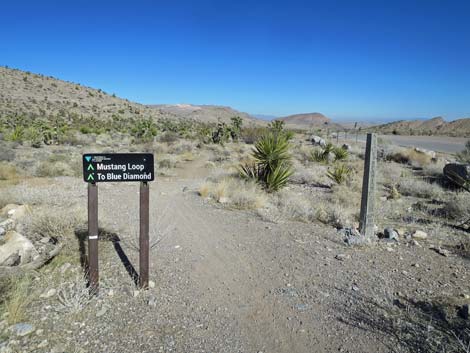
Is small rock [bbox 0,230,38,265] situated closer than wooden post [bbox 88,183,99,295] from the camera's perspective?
No

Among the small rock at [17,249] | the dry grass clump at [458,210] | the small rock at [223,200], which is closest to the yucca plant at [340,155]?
the dry grass clump at [458,210]

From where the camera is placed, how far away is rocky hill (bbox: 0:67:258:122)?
4217 centimetres

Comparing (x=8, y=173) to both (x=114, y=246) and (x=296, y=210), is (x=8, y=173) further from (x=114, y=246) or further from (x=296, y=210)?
(x=296, y=210)

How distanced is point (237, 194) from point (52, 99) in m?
49.7

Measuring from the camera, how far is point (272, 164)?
408 inches

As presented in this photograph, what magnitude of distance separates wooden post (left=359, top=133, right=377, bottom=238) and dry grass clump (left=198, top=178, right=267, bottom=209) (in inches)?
103

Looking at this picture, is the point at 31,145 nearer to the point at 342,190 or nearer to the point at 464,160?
the point at 342,190

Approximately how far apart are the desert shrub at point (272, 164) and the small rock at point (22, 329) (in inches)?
290

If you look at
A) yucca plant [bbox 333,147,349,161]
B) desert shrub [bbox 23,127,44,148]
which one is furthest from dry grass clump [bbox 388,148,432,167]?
desert shrub [bbox 23,127,44,148]

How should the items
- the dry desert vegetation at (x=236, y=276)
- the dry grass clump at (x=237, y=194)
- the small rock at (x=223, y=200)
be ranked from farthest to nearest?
the small rock at (x=223, y=200) < the dry grass clump at (x=237, y=194) < the dry desert vegetation at (x=236, y=276)

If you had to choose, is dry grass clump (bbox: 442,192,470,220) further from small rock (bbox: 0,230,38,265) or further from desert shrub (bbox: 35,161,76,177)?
desert shrub (bbox: 35,161,76,177)

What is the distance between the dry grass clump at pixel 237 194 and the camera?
8.42 metres

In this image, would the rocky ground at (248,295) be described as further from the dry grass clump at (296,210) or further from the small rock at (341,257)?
the dry grass clump at (296,210)

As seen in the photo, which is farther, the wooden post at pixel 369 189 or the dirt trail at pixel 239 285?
the wooden post at pixel 369 189
